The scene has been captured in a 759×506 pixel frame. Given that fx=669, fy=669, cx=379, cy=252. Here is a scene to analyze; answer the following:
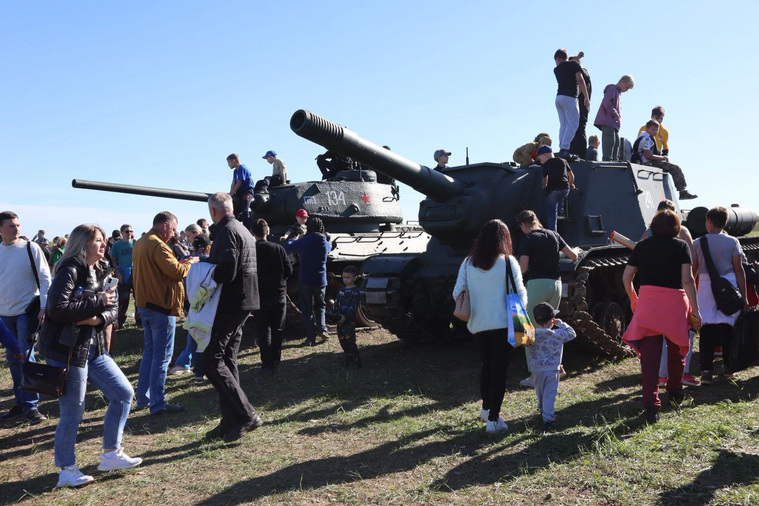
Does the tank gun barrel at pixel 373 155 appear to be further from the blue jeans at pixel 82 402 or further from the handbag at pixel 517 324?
the blue jeans at pixel 82 402

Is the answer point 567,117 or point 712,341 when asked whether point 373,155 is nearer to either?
point 712,341

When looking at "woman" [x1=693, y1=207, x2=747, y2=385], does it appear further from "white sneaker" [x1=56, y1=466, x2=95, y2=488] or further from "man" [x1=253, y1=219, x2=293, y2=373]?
"white sneaker" [x1=56, y1=466, x2=95, y2=488]

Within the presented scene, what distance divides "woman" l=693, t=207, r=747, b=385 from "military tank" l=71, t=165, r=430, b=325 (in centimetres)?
600

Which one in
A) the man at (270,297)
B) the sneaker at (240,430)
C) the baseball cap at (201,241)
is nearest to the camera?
the sneaker at (240,430)

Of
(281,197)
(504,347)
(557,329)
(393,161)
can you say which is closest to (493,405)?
(504,347)

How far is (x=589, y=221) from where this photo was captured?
8836mm

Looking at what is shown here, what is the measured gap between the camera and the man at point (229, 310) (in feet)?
17.6

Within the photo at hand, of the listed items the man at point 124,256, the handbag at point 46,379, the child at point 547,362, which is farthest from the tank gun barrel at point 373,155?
the man at point 124,256

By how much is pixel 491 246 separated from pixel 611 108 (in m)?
6.62

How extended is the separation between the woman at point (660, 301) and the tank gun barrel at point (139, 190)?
30.4 feet

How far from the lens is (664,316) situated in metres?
5.50

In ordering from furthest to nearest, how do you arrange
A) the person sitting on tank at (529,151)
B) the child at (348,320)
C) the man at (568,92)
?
1. the man at (568,92)
2. the person sitting on tank at (529,151)
3. the child at (348,320)

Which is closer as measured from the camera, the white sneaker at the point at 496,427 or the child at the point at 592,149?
the white sneaker at the point at 496,427

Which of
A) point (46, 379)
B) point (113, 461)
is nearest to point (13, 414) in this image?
point (113, 461)
